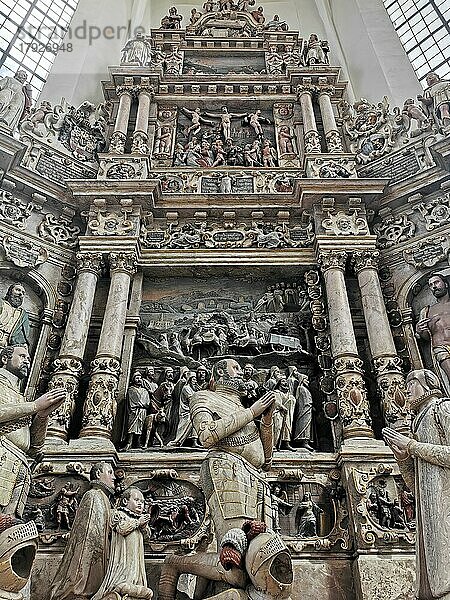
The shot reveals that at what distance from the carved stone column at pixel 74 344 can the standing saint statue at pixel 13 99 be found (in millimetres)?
2617

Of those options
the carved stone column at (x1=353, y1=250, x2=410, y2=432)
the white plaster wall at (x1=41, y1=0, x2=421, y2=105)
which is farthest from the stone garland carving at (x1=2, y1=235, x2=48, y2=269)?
the white plaster wall at (x1=41, y1=0, x2=421, y2=105)

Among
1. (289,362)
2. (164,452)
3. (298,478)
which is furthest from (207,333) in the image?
(298,478)

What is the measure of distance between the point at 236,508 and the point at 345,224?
18.9 ft

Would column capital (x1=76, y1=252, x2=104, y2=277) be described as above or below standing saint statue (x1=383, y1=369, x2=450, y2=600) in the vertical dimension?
above

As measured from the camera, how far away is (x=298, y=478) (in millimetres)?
6918

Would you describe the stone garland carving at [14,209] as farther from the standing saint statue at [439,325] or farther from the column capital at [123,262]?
the standing saint statue at [439,325]

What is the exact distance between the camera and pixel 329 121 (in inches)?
453

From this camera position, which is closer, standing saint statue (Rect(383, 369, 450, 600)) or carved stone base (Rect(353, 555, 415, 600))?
standing saint statue (Rect(383, 369, 450, 600))

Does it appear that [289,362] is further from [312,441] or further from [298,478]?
[298,478]

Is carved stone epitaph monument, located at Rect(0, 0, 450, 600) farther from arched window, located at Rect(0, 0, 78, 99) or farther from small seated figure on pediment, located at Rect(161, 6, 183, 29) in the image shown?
arched window, located at Rect(0, 0, 78, 99)

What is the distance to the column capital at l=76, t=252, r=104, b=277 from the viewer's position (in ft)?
29.6

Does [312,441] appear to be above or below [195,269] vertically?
below

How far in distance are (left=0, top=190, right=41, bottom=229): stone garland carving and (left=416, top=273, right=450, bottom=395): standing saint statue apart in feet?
19.5

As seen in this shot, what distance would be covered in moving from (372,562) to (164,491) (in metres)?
2.31
